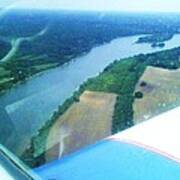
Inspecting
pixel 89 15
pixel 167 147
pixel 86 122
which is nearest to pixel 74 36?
pixel 89 15

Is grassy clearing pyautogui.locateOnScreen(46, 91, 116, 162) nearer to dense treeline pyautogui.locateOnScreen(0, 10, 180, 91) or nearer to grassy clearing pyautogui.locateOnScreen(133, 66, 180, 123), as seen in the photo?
grassy clearing pyautogui.locateOnScreen(133, 66, 180, 123)

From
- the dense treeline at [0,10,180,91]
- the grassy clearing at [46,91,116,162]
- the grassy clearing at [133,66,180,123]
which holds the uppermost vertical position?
the dense treeline at [0,10,180,91]

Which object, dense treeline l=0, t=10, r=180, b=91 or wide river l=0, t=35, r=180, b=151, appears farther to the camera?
dense treeline l=0, t=10, r=180, b=91

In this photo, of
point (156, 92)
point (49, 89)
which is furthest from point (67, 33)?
point (156, 92)

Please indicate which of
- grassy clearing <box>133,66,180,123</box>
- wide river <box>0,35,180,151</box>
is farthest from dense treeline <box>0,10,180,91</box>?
grassy clearing <box>133,66,180,123</box>

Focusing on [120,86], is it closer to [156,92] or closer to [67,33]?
[156,92]

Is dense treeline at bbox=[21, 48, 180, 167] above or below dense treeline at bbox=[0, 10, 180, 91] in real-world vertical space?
below
